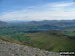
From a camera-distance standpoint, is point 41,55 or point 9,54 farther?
point 41,55

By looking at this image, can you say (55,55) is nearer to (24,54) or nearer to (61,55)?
(61,55)

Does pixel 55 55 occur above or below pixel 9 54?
below

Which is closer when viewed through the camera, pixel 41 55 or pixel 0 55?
pixel 0 55

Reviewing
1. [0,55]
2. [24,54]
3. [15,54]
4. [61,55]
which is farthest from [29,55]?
[61,55]

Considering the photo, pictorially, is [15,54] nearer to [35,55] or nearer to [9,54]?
[9,54]

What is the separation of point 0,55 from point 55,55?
38.2ft

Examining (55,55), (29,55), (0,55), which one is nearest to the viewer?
(0,55)

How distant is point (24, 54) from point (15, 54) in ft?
5.58

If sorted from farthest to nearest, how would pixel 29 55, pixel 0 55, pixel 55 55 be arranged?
pixel 55 55 → pixel 29 55 → pixel 0 55

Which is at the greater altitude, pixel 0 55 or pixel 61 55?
pixel 0 55

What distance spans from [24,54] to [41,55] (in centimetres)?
311

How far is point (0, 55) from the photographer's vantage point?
77.5 ft

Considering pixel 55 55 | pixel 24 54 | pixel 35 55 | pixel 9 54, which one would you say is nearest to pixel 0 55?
pixel 9 54

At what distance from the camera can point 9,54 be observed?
24.7m
